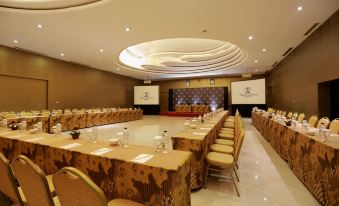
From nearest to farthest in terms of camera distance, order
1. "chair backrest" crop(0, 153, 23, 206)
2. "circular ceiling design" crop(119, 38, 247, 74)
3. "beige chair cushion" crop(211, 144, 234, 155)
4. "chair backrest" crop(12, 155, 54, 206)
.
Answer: "chair backrest" crop(12, 155, 54, 206) < "chair backrest" crop(0, 153, 23, 206) < "beige chair cushion" crop(211, 144, 234, 155) < "circular ceiling design" crop(119, 38, 247, 74)

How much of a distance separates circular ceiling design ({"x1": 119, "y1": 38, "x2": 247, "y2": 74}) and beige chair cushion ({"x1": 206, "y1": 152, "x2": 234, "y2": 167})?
6.38m

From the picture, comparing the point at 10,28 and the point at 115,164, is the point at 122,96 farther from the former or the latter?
the point at 115,164

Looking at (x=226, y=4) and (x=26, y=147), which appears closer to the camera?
(x=26, y=147)

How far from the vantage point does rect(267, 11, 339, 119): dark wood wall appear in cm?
480

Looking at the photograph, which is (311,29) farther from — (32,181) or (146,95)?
(146,95)

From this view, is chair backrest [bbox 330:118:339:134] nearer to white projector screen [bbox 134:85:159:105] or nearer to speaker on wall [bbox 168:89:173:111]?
white projector screen [bbox 134:85:159:105]

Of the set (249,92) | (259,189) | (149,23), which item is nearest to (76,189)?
(259,189)

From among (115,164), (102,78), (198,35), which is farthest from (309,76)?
(102,78)

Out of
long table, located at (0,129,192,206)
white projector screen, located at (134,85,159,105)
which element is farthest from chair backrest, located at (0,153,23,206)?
white projector screen, located at (134,85,159,105)

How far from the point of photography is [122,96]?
14.7 meters

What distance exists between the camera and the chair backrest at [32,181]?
110cm

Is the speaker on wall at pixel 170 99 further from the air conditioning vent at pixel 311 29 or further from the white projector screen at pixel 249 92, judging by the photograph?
the air conditioning vent at pixel 311 29

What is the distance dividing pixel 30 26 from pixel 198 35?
5165 mm

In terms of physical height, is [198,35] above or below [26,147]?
above
